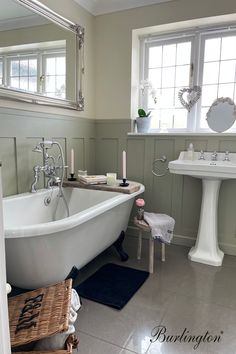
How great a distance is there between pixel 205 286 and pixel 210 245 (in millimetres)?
471

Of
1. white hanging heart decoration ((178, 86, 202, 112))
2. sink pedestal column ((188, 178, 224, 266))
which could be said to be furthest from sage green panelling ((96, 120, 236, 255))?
white hanging heart decoration ((178, 86, 202, 112))

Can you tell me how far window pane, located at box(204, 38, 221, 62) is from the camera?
2.66 metres

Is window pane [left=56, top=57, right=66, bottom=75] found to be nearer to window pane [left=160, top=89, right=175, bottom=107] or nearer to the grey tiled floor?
window pane [left=160, top=89, right=175, bottom=107]

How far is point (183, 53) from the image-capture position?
9.19 ft

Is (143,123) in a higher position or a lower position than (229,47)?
lower

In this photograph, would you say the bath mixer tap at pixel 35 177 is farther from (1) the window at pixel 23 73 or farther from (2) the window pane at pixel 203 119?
(2) the window pane at pixel 203 119

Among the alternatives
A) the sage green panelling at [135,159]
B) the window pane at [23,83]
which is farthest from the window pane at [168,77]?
the window pane at [23,83]

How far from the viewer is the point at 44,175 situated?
8.02ft

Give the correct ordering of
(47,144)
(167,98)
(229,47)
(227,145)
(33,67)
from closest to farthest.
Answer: (33,67) < (47,144) < (227,145) < (229,47) < (167,98)

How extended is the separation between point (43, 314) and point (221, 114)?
2.25 metres

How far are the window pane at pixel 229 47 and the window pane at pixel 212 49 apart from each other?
0.05 m

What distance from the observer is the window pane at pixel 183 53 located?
9.11 ft

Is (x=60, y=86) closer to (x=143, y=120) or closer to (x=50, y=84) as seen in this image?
(x=50, y=84)

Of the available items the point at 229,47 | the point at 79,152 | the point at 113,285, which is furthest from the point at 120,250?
the point at 229,47
